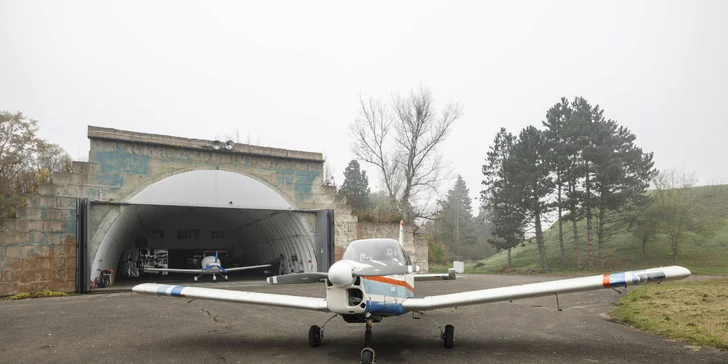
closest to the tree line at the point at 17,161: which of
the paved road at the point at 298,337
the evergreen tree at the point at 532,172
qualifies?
the paved road at the point at 298,337

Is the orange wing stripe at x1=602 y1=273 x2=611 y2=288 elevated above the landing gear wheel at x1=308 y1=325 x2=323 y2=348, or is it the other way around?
the orange wing stripe at x1=602 y1=273 x2=611 y2=288

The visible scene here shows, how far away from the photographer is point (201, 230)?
101 ft

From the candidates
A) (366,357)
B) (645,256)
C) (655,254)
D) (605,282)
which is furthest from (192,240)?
(655,254)

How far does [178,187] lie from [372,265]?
13.5m

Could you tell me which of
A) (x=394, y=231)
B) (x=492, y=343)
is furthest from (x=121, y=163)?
(x=492, y=343)

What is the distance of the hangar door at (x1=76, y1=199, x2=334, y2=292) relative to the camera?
16625 mm

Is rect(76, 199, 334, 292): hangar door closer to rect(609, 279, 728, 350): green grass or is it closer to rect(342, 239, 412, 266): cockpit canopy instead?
rect(609, 279, 728, 350): green grass

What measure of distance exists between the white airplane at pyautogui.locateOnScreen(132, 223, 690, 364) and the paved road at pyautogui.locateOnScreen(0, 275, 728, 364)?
0.69 m

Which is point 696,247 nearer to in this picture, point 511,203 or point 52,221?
point 511,203

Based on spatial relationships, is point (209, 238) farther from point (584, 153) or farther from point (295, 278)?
point (584, 153)

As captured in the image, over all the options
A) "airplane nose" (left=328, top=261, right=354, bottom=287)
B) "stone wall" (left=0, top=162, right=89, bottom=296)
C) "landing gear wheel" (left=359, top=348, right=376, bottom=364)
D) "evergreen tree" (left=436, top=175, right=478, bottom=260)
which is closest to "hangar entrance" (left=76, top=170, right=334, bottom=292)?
"stone wall" (left=0, top=162, right=89, bottom=296)

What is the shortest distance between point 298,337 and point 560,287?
474cm

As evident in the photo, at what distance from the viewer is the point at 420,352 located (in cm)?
701

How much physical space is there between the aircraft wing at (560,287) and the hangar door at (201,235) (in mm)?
13308
